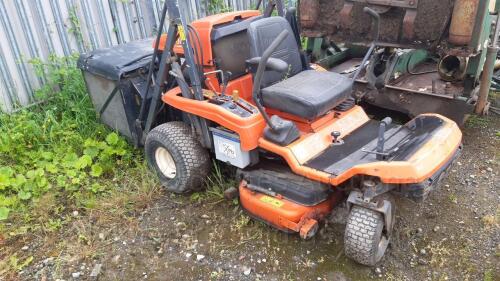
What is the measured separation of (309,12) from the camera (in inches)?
168

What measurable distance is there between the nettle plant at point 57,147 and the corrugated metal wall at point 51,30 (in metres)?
0.16

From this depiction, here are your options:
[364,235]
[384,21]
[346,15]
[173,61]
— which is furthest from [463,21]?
[173,61]

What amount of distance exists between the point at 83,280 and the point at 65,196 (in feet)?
3.15

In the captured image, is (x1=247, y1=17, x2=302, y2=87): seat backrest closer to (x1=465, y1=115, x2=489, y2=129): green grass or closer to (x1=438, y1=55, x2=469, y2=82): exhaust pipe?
(x1=438, y1=55, x2=469, y2=82): exhaust pipe

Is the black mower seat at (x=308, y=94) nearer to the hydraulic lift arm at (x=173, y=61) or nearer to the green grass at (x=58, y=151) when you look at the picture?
the hydraulic lift arm at (x=173, y=61)

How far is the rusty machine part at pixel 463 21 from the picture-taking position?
3.38m

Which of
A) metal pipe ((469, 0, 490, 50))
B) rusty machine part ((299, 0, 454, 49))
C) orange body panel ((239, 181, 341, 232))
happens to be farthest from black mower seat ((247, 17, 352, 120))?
metal pipe ((469, 0, 490, 50))

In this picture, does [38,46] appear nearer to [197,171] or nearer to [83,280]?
[197,171]

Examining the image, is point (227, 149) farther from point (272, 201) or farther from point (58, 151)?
point (58, 151)

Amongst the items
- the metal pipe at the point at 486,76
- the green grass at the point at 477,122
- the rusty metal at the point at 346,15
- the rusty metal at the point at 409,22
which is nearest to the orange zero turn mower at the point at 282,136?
the rusty metal at the point at 346,15

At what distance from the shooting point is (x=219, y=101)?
9.95 ft

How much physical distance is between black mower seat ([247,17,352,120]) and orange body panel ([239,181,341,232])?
1.82 feet

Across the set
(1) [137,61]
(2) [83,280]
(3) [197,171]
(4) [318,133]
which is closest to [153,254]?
(2) [83,280]

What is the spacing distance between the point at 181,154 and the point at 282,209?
875mm
